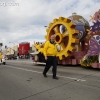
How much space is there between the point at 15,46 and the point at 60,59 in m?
67.1

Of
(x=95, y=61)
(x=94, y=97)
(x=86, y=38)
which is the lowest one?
(x=94, y=97)

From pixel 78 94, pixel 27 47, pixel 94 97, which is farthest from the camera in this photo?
pixel 27 47

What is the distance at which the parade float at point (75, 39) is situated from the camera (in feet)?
34.1

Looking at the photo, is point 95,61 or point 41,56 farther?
point 41,56

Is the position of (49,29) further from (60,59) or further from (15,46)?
(15,46)

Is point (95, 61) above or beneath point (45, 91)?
above

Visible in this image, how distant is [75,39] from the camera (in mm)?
12352

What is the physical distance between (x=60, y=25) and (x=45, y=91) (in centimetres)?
943

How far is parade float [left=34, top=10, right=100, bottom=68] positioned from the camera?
1041 centimetres

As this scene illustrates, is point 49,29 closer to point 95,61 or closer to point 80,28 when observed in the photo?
point 80,28

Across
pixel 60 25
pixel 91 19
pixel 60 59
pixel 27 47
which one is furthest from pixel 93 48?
pixel 27 47

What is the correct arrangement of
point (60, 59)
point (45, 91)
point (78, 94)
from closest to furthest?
point (78, 94)
point (45, 91)
point (60, 59)

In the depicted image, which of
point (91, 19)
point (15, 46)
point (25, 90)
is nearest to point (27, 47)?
point (15, 46)

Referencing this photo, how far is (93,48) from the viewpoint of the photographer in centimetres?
1046
